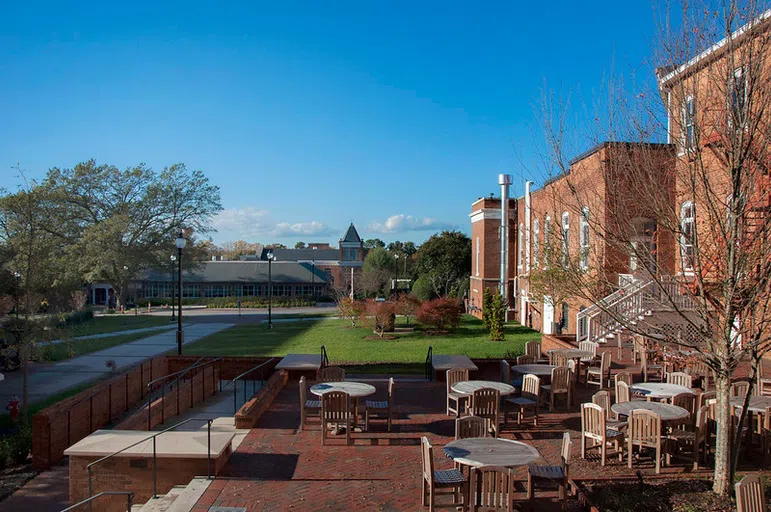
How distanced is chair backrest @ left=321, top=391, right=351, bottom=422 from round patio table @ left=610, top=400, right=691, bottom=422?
445 centimetres

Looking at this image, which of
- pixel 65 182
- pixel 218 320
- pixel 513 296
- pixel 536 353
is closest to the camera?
pixel 536 353

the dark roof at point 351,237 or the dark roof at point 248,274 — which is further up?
the dark roof at point 351,237

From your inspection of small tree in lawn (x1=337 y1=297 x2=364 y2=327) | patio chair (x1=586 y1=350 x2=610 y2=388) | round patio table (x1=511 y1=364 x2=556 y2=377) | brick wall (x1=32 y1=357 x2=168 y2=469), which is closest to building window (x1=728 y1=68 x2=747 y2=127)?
round patio table (x1=511 y1=364 x2=556 y2=377)

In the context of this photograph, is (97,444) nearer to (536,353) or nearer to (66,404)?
(66,404)

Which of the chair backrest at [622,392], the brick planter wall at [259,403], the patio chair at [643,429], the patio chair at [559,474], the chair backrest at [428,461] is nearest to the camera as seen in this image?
the chair backrest at [428,461]

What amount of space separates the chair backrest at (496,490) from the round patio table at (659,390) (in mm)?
5164

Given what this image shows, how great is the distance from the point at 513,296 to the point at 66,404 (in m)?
34.2

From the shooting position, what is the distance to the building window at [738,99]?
6.40m

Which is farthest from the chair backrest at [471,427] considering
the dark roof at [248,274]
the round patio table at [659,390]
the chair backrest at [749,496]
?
the dark roof at [248,274]

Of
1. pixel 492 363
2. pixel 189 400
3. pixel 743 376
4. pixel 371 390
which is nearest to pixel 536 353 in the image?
pixel 492 363

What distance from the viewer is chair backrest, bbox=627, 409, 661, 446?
8.99m

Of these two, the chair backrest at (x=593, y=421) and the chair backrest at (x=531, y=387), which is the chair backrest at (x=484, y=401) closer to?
the chair backrest at (x=531, y=387)

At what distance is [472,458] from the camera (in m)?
7.30

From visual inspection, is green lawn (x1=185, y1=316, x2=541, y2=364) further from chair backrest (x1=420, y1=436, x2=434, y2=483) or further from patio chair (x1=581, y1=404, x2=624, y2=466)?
chair backrest (x1=420, y1=436, x2=434, y2=483)
